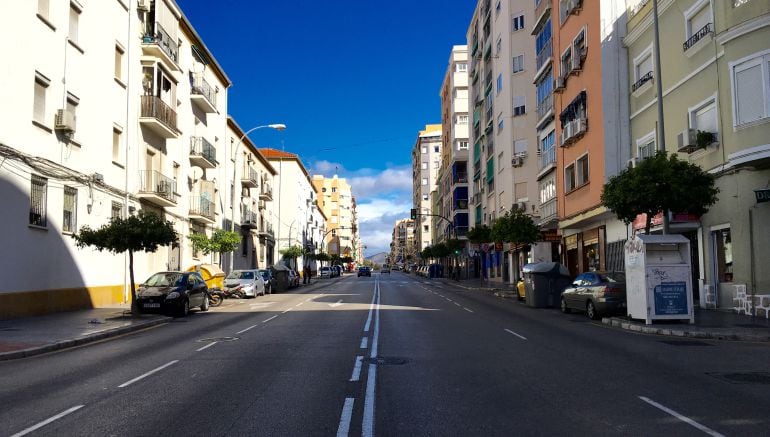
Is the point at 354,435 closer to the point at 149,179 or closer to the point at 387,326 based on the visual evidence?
the point at 387,326

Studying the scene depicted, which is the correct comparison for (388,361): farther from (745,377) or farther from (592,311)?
(592,311)

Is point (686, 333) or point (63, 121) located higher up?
point (63, 121)

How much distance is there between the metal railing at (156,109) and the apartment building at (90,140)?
51mm

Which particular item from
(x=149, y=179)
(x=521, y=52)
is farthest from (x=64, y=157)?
(x=521, y=52)

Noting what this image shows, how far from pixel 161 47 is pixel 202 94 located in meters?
7.30

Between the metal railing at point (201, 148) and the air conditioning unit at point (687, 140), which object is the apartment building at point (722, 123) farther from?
the metal railing at point (201, 148)

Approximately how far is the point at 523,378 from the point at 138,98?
24.2 m

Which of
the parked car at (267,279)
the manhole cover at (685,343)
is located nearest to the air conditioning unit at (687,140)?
the manhole cover at (685,343)

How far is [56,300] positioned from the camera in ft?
64.4

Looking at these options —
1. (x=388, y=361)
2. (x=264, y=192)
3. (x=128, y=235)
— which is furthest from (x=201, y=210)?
(x=388, y=361)

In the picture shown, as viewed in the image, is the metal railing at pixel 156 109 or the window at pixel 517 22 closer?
the metal railing at pixel 156 109

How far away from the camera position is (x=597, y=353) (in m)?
10.6

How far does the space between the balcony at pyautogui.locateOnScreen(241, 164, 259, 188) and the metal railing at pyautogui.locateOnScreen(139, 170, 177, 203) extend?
62.2 feet

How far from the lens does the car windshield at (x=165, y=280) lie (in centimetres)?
2034
